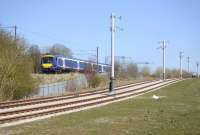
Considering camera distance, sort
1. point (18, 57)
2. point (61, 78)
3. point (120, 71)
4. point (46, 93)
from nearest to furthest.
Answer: point (18, 57)
point (46, 93)
point (61, 78)
point (120, 71)

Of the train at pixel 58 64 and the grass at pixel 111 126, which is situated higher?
the train at pixel 58 64

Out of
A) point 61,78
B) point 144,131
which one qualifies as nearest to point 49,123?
point 144,131

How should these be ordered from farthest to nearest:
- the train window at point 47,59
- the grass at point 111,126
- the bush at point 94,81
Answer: the train window at point 47,59
the bush at point 94,81
the grass at point 111,126

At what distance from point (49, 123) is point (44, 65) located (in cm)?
4492

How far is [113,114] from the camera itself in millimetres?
23516

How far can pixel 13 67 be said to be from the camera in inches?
1447

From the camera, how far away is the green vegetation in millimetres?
36188

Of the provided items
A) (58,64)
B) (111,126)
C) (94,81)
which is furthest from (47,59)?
(111,126)

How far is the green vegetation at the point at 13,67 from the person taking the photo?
3619 centimetres

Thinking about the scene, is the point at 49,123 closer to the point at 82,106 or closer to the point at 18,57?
the point at 82,106

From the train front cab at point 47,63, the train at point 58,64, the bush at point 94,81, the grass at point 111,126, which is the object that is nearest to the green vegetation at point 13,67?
the grass at point 111,126

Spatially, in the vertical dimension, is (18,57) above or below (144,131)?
above

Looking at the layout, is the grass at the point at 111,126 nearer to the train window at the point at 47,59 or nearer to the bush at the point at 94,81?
the bush at the point at 94,81

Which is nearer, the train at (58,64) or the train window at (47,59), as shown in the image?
the train window at (47,59)
